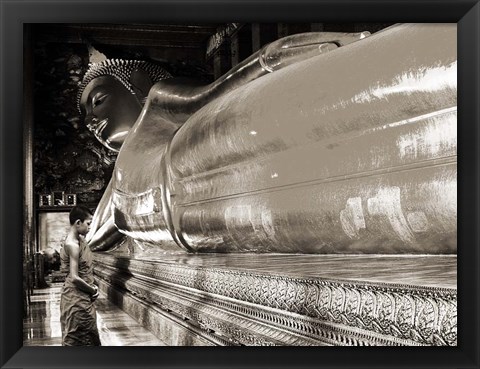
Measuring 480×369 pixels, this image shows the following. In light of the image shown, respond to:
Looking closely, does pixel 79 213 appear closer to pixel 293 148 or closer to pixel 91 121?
pixel 91 121

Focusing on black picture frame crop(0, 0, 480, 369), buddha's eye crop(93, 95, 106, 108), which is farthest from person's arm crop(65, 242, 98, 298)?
buddha's eye crop(93, 95, 106, 108)

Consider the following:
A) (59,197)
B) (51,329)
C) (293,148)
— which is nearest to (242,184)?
(293,148)

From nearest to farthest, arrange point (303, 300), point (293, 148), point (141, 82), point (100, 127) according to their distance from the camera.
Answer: point (303, 300)
point (293, 148)
point (100, 127)
point (141, 82)

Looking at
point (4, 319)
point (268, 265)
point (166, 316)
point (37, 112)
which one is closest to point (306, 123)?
point (268, 265)

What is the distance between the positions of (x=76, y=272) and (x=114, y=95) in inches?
22.3

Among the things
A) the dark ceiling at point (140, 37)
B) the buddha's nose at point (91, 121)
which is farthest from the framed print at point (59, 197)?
the dark ceiling at point (140, 37)

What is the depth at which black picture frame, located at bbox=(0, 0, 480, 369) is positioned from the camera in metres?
1.38

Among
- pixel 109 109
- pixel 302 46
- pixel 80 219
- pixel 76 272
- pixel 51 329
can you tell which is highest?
pixel 302 46

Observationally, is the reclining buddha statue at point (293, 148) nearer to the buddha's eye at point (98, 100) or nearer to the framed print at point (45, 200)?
the buddha's eye at point (98, 100)

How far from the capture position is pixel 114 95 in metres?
1.90

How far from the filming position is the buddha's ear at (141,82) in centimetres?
173

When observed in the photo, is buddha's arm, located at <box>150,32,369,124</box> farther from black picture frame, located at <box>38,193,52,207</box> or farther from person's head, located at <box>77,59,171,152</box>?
black picture frame, located at <box>38,193,52,207</box>

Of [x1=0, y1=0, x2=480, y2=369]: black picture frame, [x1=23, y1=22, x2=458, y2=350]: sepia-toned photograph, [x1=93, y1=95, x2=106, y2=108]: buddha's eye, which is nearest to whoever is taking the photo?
[x1=23, y1=22, x2=458, y2=350]: sepia-toned photograph

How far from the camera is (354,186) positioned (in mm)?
1267
